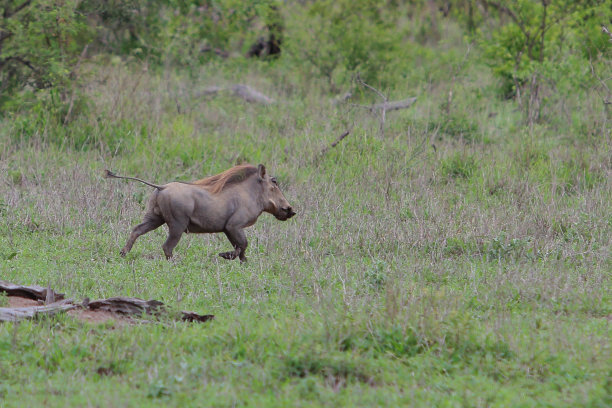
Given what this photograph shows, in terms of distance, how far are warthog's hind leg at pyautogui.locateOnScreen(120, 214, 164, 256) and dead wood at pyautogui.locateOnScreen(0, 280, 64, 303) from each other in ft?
5.20

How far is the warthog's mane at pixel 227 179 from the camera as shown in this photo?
730cm

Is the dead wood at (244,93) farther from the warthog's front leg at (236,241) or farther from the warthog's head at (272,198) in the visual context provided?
the warthog's front leg at (236,241)

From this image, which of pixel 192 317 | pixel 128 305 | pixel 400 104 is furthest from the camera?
pixel 400 104

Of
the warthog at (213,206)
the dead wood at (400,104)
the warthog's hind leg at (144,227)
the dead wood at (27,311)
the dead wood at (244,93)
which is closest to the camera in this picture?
the dead wood at (27,311)

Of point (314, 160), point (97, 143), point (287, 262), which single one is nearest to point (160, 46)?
point (97, 143)

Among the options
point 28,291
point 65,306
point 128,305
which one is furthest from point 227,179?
point 65,306

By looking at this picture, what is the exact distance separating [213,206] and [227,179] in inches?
12.7

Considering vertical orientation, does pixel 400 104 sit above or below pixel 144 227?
below

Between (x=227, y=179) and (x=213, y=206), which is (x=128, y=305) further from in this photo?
(x=227, y=179)

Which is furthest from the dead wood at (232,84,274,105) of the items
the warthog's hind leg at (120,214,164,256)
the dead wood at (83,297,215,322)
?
the dead wood at (83,297,215,322)

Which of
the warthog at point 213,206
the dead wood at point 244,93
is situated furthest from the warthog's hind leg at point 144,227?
the dead wood at point 244,93

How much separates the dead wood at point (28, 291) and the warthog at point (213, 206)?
1.50 m

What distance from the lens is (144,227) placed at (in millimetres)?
7297

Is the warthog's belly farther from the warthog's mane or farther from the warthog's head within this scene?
the warthog's head
